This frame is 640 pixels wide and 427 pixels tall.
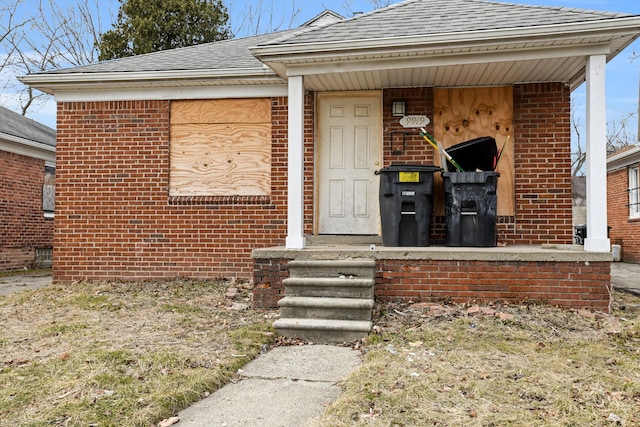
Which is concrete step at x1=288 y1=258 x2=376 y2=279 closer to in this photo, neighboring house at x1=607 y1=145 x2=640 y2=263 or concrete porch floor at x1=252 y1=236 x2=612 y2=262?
concrete porch floor at x1=252 y1=236 x2=612 y2=262

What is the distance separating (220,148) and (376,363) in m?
4.78

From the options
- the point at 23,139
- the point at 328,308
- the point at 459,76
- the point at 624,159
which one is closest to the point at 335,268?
the point at 328,308

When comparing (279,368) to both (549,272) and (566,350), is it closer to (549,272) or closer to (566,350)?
(566,350)

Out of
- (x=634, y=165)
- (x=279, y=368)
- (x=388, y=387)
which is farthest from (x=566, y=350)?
(x=634, y=165)

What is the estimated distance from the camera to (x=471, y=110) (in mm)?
7094

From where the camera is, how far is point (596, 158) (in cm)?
546

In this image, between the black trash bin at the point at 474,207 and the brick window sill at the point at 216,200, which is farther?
the brick window sill at the point at 216,200

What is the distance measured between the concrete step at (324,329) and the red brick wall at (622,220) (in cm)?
1267

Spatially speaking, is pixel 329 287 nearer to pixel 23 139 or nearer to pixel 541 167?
pixel 541 167

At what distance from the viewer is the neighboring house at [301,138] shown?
5.83 m

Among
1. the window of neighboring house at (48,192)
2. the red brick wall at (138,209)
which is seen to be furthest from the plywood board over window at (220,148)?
the window of neighboring house at (48,192)

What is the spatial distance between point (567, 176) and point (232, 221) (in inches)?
187

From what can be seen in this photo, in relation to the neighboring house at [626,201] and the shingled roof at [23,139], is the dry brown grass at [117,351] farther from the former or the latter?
the neighboring house at [626,201]

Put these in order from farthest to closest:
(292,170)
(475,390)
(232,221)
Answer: (232,221) < (292,170) < (475,390)
